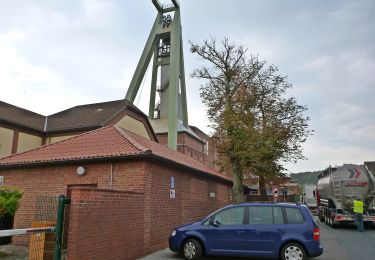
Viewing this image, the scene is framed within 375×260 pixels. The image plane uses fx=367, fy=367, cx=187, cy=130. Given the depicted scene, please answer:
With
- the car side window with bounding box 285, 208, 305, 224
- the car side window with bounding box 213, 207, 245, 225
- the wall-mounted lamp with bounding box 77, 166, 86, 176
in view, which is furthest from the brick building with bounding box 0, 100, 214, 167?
the car side window with bounding box 285, 208, 305, 224

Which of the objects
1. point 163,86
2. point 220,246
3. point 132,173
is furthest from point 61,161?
point 163,86

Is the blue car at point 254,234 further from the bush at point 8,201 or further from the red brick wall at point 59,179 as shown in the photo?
the bush at point 8,201

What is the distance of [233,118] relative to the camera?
22359 mm

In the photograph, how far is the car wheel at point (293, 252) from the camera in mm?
10188

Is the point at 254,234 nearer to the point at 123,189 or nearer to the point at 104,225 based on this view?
the point at 104,225

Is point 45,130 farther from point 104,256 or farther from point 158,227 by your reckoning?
point 104,256

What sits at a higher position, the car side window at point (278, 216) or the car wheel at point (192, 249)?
the car side window at point (278, 216)

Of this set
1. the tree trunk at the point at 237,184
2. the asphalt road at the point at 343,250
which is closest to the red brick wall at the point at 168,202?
the asphalt road at the point at 343,250

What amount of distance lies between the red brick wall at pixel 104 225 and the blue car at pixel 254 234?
1352 millimetres

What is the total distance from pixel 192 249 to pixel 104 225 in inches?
116

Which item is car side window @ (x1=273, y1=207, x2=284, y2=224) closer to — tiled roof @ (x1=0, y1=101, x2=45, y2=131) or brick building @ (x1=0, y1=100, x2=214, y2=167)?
brick building @ (x1=0, y1=100, x2=214, y2=167)

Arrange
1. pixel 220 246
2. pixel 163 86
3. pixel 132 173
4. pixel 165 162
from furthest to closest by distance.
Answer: pixel 163 86 → pixel 165 162 → pixel 132 173 → pixel 220 246

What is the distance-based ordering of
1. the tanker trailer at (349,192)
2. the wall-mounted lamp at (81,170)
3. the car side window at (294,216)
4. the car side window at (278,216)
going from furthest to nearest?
the tanker trailer at (349,192), the wall-mounted lamp at (81,170), the car side window at (278,216), the car side window at (294,216)

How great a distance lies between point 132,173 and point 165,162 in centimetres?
151
